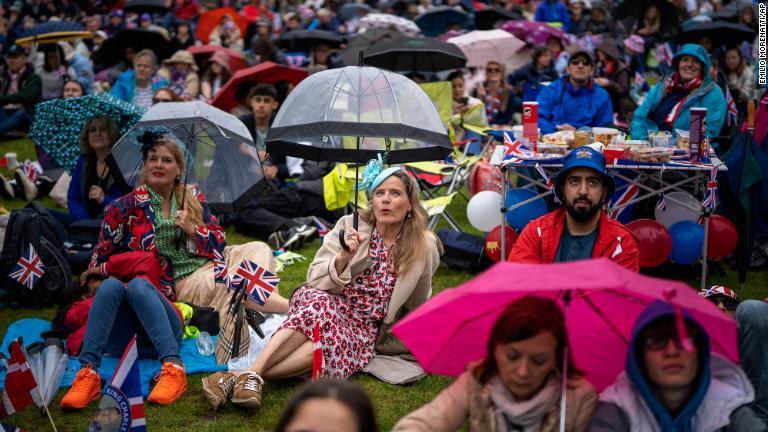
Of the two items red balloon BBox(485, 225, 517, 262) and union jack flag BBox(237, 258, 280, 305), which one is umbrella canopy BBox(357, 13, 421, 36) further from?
union jack flag BBox(237, 258, 280, 305)

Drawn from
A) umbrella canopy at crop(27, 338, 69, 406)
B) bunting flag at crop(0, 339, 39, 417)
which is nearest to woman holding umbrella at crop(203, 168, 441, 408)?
umbrella canopy at crop(27, 338, 69, 406)

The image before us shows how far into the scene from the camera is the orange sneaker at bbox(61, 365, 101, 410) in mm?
4820

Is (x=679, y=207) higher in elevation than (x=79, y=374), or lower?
higher

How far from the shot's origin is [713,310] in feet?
9.42

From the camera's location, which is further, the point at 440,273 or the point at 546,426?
the point at 440,273

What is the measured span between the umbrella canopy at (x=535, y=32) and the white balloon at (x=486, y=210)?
A: 817 centimetres

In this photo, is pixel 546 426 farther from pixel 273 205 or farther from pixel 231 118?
pixel 273 205

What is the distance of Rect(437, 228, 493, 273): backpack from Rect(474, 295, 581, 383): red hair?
14.3ft

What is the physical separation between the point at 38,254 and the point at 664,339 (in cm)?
505

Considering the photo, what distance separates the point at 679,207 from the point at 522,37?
9.14 meters

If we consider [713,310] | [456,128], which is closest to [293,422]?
[713,310]

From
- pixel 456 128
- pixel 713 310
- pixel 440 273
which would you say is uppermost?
pixel 713 310

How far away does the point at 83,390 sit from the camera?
4.89 meters

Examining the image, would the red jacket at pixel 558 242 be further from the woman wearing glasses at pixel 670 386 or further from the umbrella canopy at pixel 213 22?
the umbrella canopy at pixel 213 22
